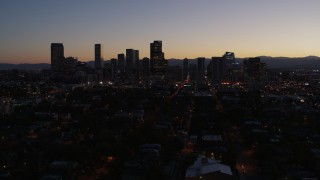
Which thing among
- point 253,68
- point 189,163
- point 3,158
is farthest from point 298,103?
point 253,68

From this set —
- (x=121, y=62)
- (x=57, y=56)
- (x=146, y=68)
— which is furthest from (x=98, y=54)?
(x=146, y=68)

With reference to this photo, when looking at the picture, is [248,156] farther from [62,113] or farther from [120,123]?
[62,113]

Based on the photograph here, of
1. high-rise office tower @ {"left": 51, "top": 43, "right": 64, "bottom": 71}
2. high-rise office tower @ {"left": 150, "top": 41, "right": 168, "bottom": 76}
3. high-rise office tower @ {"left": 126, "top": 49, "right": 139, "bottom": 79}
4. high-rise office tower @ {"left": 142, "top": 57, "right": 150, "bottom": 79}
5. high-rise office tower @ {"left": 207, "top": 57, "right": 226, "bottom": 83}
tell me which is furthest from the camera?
high-rise office tower @ {"left": 51, "top": 43, "right": 64, "bottom": 71}

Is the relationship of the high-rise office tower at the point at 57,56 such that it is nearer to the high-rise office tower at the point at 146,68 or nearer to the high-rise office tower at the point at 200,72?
the high-rise office tower at the point at 146,68

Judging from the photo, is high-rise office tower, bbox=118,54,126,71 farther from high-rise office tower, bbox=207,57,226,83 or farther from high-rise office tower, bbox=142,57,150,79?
high-rise office tower, bbox=207,57,226,83

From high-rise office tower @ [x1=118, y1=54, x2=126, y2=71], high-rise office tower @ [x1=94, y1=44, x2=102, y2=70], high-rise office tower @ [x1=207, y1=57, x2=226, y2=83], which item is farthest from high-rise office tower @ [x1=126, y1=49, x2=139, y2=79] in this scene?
high-rise office tower @ [x1=207, y1=57, x2=226, y2=83]

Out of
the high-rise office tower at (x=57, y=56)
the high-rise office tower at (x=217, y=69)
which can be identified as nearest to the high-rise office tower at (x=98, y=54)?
the high-rise office tower at (x=57, y=56)

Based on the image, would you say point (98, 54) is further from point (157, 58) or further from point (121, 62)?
point (157, 58)

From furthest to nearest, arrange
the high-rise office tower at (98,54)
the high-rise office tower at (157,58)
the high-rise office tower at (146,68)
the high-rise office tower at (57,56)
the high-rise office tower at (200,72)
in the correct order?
the high-rise office tower at (98,54), the high-rise office tower at (57,56), the high-rise office tower at (146,68), the high-rise office tower at (157,58), the high-rise office tower at (200,72)
